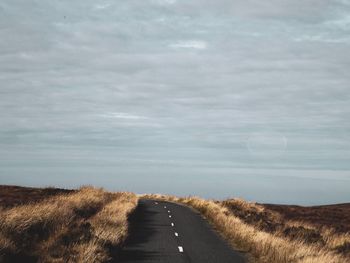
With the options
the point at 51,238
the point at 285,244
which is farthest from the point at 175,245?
the point at 51,238

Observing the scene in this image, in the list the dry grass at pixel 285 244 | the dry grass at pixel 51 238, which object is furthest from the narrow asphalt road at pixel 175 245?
the dry grass at pixel 51 238

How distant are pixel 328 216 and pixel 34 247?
33100mm

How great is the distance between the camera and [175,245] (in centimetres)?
1967

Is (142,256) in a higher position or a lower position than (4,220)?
lower

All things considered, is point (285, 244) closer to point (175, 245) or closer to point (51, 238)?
point (175, 245)

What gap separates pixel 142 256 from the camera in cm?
1600

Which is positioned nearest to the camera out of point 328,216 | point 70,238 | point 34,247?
point 34,247

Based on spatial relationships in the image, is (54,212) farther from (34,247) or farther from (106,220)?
(34,247)

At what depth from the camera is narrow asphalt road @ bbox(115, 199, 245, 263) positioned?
52.4 ft

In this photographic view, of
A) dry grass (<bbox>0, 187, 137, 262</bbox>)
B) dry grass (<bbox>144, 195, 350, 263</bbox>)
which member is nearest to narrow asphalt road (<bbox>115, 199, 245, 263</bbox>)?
dry grass (<bbox>144, 195, 350, 263</bbox>)

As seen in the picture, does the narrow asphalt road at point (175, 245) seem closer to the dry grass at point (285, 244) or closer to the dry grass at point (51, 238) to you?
the dry grass at point (285, 244)

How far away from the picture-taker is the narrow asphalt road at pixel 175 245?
15977 millimetres

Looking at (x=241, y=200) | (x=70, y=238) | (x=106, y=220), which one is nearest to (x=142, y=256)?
(x=70, y=238)

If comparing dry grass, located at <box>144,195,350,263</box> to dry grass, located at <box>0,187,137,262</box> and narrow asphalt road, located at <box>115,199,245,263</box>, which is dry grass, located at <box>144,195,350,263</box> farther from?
dry grass, located at <box>0,187,137,262</box>
